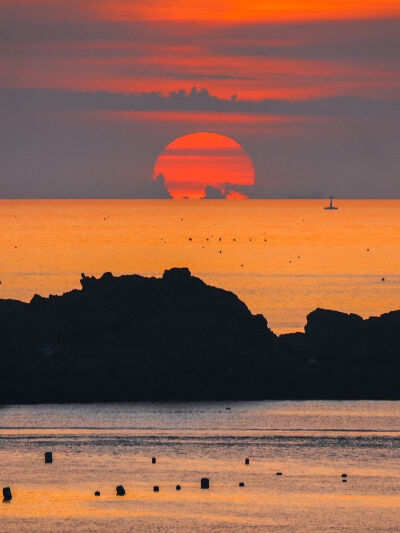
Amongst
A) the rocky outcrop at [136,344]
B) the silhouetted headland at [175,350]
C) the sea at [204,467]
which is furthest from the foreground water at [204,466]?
the rocky outcrop at [136,344]

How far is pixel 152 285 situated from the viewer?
98688 millimetres

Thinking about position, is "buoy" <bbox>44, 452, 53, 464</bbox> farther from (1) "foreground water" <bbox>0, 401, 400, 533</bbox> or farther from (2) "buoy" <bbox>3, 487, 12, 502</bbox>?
(2) "buoy" <bbox>3, 487, 12, 502</bbox>

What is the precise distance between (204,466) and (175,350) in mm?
23319

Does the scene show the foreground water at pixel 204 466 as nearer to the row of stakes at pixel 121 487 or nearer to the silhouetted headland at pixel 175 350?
the row of stakes at pixel 121 487

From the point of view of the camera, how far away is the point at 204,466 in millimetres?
68188

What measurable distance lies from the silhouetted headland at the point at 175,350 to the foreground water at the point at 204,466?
8.14ft

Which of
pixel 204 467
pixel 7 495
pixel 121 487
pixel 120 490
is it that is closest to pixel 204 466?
pixel 204 467

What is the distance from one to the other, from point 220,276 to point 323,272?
1768cm

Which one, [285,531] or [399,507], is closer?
[285,531]

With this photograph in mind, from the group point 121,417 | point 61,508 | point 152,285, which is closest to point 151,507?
point 61,508

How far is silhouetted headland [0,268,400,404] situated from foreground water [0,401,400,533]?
97.6 inches

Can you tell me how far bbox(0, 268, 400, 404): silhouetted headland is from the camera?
3494 inches

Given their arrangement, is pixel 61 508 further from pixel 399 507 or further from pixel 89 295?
pixel 89 295

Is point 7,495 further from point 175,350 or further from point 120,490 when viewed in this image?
point 175,350
